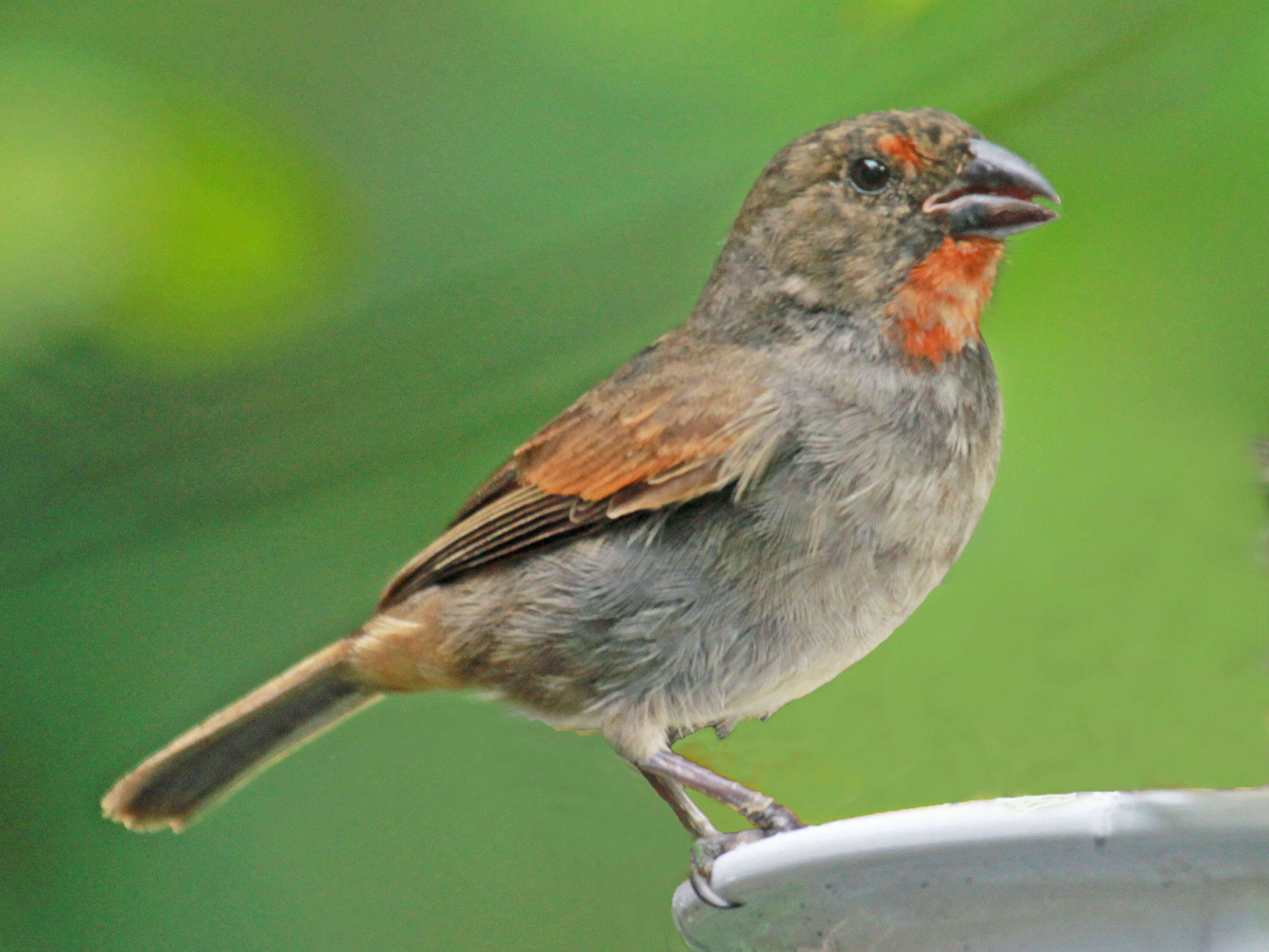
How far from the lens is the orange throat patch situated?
2201 mm

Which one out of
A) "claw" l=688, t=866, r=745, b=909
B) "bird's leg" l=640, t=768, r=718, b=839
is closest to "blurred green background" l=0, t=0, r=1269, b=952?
"bird's leg" l=640, t=768, r=718, b=839

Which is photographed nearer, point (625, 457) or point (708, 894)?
point (708, 894)

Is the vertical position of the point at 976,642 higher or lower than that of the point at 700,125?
lower

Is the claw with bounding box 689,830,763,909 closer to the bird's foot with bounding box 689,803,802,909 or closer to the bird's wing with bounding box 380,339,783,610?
the bird's foot with bounding box 689,803,802,909

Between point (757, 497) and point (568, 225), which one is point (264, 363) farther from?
point (757, 497)

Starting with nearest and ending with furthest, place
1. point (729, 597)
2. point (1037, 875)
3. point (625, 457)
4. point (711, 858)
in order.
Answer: point (1037, 875), point (711, 858), point (729, 597), point (625, 457)

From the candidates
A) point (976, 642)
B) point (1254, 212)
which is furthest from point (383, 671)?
point (1254, 212)

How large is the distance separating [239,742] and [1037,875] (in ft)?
6.31

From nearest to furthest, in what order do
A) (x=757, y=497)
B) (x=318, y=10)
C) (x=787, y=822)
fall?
(x=787, y=822)
(x=757, y=497)
(x=318, y=10)

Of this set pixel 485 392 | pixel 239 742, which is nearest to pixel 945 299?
pixel 485 392

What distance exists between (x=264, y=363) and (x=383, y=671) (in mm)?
660

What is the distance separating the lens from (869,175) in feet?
7.71

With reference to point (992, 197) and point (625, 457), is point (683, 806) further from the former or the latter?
point (992, 197)

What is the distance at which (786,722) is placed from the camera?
233 centimetres
